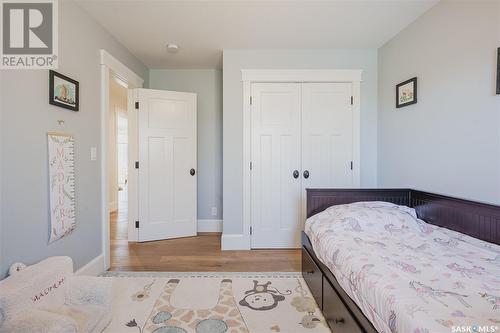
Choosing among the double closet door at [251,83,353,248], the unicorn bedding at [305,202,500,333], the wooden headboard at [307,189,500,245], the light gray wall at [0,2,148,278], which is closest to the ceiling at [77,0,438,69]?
the light gray wall at [0,2,148,278]

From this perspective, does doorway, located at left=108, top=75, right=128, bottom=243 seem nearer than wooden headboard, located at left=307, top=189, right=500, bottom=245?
No

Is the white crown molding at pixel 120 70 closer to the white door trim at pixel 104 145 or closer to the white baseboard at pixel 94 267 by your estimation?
the white door trim at pixel 104 145

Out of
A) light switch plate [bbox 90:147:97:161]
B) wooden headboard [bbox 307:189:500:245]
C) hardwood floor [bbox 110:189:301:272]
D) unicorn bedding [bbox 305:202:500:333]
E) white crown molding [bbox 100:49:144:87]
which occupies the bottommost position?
hardwood floor [bbox 110:189:301:272]

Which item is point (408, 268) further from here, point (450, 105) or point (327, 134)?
point (327, 134)

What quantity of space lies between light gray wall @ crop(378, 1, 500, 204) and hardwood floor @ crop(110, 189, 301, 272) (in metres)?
1.52

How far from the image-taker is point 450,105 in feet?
6.32

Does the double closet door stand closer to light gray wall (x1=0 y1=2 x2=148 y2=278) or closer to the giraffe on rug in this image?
the giraffe on rug

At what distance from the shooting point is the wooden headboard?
1.54 metres

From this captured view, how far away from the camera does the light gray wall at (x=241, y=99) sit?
116 inches

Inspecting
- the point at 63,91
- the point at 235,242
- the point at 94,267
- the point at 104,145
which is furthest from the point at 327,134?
the point at 94,267

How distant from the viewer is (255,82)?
2.96m

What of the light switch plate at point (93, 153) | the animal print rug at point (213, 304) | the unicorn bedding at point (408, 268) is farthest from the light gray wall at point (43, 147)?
the unicorn bedding at point (408, 268)

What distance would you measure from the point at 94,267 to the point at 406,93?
3.40m

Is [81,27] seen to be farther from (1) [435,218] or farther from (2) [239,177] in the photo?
(1) [435,218]
